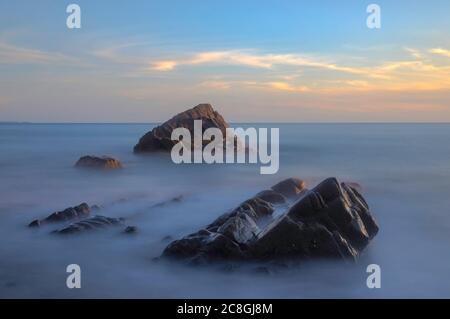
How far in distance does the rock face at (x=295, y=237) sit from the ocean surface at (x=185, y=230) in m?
0.22

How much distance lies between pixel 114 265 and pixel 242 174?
8.60 meters

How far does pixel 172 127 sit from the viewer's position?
20359 millimetres

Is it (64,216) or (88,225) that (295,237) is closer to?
(88,225)

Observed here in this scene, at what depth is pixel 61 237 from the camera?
25.0 feet

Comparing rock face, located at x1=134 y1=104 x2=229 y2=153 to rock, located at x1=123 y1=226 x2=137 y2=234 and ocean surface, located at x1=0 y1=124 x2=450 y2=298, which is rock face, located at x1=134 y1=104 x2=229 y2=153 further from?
rock, located at x1=123 y1=226 x2=137 y2=234

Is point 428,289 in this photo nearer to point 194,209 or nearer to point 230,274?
point 230,274

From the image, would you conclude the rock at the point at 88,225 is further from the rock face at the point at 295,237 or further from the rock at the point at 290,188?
the rock at the point at 290,188

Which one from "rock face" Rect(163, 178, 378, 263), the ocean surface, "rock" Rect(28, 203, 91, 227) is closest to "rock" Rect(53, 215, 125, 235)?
the ocean surface

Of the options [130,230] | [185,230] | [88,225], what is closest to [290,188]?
[185,230]

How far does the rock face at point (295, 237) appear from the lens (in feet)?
20.6

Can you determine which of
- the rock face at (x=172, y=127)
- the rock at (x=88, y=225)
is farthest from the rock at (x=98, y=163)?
the rock at (x=88, y=225)

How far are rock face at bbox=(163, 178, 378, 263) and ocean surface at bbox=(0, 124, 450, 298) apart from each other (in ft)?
0.73
